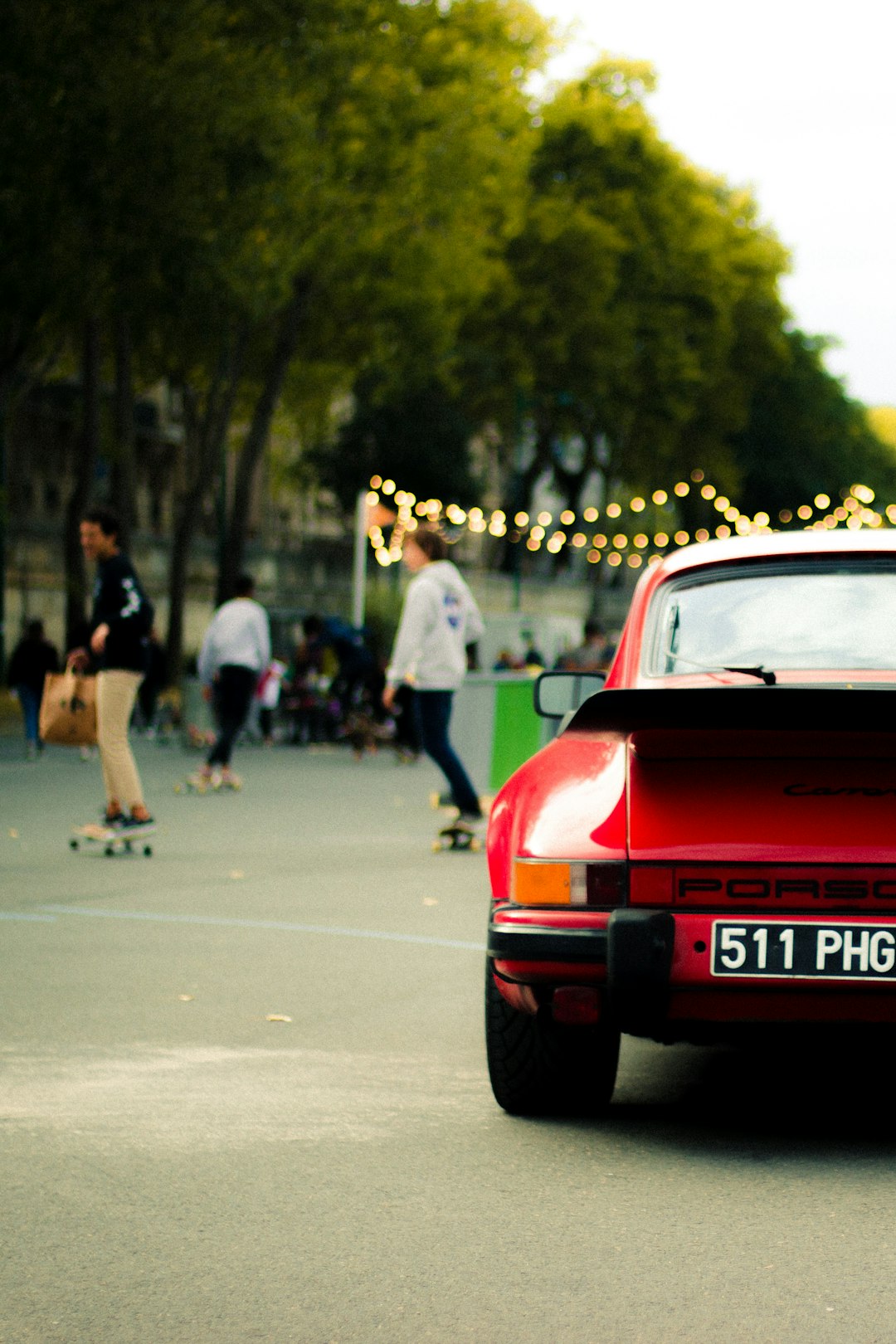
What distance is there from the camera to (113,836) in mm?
11969

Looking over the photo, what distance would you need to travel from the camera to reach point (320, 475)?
59.6 meters

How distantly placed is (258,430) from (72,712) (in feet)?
72.8

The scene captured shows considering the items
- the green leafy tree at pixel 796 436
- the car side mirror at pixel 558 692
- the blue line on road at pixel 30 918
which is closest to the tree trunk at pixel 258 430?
the blue line on road at pixel 30 918

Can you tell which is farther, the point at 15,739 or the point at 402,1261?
the point at 15,739

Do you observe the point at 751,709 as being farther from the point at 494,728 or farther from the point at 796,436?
the point at 796,436

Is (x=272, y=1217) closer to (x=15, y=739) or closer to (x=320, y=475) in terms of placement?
(x=15, y=739)

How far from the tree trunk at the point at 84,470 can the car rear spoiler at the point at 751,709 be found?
25.3m

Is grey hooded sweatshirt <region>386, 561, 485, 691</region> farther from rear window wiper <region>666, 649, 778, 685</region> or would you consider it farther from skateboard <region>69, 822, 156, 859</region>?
rear window wiper <region>666, 649, 778, 685</region>

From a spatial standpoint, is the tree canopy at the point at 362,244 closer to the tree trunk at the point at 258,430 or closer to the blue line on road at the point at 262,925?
the tree trunk at the point at 258,430

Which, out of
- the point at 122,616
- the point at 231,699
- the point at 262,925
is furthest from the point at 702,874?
the point at 231,699

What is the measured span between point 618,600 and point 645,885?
80313 millimetres

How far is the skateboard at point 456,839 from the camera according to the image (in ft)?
42.7

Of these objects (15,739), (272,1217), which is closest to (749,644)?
(272,1217)

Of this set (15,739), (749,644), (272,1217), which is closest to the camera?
(272,1217)
